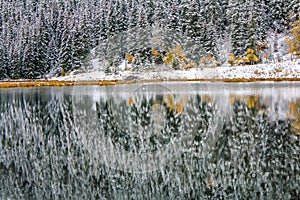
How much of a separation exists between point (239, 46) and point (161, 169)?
5959 cm

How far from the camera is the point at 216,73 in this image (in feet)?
215

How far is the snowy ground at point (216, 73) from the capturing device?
59156mm

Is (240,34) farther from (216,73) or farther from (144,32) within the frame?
(144,32)

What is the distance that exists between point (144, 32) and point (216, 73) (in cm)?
2075

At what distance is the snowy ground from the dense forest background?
4.51m

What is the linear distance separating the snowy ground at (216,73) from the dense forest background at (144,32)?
4.51m

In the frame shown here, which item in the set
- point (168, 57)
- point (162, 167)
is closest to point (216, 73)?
point (168, 57)

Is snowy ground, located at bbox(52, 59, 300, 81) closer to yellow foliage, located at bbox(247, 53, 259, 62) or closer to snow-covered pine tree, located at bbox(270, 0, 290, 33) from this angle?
yellow foliage, located at bbox(247, 53, 259, 62)

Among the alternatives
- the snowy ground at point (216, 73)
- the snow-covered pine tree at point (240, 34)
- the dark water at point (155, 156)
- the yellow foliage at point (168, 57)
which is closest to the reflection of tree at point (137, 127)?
the dark water at point (155, 156)

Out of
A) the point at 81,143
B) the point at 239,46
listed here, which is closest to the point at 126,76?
the point at 239,46

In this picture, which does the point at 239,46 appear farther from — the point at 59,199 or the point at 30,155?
the point at 59,199

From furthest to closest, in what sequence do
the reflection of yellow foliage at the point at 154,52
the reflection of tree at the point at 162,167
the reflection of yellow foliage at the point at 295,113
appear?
1. the reflection of yellow foliage at the point at 154,52
2. the reflection of yellow foliage at the point at 295,113
3. the reflection of tree at the point at 162,167

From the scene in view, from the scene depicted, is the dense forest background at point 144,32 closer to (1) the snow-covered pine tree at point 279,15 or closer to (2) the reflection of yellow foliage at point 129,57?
(1) the snow-covered pine tree at point 279,15

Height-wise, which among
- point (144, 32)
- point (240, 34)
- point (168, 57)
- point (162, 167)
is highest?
point (144, 32)
